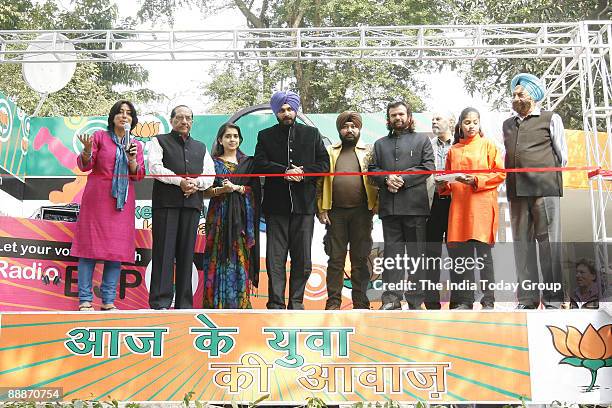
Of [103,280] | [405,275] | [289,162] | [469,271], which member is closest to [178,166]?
[289,162]

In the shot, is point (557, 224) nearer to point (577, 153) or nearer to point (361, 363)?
point (361, 363)

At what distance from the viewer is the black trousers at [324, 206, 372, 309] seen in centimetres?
456

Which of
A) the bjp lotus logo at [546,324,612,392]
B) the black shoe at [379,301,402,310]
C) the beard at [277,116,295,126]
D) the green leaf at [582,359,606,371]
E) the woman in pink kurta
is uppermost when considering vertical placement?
the beard at [277,116,295,126]

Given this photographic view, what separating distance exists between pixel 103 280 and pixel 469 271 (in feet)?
6.79

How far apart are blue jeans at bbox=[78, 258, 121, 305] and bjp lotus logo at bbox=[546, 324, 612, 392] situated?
2443mm

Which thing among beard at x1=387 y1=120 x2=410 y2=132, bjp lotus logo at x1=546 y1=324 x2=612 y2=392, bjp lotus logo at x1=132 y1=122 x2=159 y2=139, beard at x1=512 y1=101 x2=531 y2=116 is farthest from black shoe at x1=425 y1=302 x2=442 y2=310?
bjp lotus logo at x1=132 y1=122 x2=159 y2=139

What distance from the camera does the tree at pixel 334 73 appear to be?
14281 millimetres

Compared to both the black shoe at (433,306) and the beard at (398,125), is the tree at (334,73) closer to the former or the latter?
the beard at (398,125)

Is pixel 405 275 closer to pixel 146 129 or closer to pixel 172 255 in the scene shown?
pixel 172 255

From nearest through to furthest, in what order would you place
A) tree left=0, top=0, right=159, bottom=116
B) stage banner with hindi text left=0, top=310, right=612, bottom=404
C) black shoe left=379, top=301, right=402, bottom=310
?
1. stage banner with hindi text left=0, top=310, right=612, bottom=404
2. black shoe left=379, top=301, right=402, bottom=310
3. tree left=0, top=0, right=159, bottom=116

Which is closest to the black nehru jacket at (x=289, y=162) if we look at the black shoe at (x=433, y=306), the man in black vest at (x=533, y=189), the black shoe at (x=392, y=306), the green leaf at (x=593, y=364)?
the black shoe at (x=392, y=306)

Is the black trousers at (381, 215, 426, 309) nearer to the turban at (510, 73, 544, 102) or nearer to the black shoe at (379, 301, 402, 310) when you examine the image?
the black shoe at (379, 301, 402, 310)

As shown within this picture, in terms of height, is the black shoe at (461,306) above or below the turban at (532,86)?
below

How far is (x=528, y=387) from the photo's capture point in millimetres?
4258
